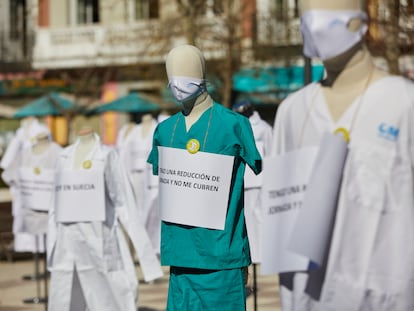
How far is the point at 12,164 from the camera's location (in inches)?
635

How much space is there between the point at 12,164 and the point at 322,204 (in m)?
12.0

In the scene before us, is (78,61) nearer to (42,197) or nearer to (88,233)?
(42,197)

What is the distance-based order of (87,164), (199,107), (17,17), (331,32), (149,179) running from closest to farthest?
(331,32), (199,107), (87,164), (149,179), (17,17)

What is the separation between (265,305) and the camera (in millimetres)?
12219

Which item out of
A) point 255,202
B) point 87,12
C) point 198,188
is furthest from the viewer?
point 87,12

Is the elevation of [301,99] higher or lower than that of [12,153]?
higher

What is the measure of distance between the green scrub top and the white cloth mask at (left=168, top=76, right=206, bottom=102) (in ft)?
0.47

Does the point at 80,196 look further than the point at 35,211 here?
No

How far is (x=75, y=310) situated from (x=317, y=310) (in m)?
5.28

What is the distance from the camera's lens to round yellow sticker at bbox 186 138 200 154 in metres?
6.71

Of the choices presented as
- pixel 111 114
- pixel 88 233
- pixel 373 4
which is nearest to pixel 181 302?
pixel 88 233

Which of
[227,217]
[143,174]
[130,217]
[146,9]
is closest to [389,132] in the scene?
[227,217]

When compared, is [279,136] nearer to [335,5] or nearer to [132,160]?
[335,5]

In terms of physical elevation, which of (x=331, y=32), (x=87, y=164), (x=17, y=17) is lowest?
(x=87, y=164)
